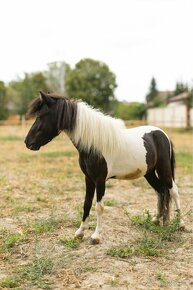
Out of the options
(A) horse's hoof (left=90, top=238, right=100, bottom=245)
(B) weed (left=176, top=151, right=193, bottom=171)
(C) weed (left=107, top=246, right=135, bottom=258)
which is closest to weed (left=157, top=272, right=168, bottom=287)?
(C) weed (left=107, top=246, right=135, bottom=258)

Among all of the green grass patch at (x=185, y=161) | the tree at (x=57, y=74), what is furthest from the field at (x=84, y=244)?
the tree at (x=57, y=74)

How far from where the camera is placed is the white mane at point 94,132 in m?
4.22

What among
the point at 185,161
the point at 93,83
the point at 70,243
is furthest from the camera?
the point at 93,83

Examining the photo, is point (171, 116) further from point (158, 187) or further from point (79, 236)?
point (79, 236)

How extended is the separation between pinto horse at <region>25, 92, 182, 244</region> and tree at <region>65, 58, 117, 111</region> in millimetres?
34959

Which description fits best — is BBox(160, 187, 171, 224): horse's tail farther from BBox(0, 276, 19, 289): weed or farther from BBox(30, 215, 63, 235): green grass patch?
BBox(0, 276, 19, 289): weed

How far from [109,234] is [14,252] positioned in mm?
1216

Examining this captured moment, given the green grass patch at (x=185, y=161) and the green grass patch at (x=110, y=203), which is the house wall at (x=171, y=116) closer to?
the green grass patch at (x=185, y=161)

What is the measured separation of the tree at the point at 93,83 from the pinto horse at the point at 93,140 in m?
35.0

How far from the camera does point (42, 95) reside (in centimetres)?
415

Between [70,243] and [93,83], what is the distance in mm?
37194

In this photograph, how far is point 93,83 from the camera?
134 ft

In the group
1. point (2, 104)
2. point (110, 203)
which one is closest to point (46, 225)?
point (110, 203)

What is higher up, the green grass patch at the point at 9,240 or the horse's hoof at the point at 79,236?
the horse's hoof at the point at 79,236
